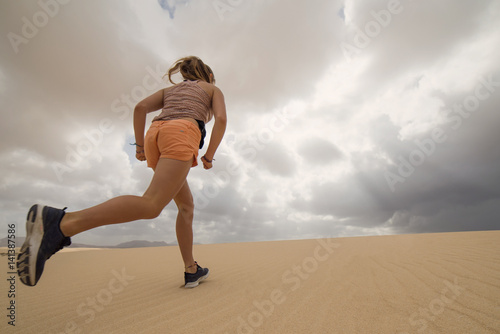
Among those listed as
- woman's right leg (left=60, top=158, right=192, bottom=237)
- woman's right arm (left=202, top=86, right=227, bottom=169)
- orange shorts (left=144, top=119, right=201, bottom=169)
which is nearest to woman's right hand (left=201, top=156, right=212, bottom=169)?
woman's right arm (left=202, top=86, right=227, bottom=169)

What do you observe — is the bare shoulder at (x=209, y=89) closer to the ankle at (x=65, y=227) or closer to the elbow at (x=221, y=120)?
the elbow at (x=221, y=120)

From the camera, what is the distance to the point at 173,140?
167 centimetres

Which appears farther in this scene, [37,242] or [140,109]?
[140,109]

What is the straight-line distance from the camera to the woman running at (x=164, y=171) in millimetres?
1251

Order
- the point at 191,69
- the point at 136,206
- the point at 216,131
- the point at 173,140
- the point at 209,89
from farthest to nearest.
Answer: the point at 191,69
the point at 209,89
the point at 216,131
the point at 173,140
the point at 136,206

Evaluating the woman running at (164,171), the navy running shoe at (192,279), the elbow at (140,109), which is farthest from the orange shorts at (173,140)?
the navy running shoe at (192,279)

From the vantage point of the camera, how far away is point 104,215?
52.1 inches

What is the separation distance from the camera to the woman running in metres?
1.25

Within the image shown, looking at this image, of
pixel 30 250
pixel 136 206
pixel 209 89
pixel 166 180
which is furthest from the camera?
pixel 209 89

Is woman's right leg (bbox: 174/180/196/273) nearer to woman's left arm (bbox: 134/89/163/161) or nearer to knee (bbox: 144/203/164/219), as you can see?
woman's left arm (bbox: 134/89/163/161)

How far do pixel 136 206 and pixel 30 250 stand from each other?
1.69ft

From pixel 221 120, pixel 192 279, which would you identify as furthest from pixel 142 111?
pixel 192 279

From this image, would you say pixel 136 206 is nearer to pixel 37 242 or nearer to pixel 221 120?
pixel 37 242

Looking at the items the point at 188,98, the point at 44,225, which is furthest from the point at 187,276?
the point at 188,98
